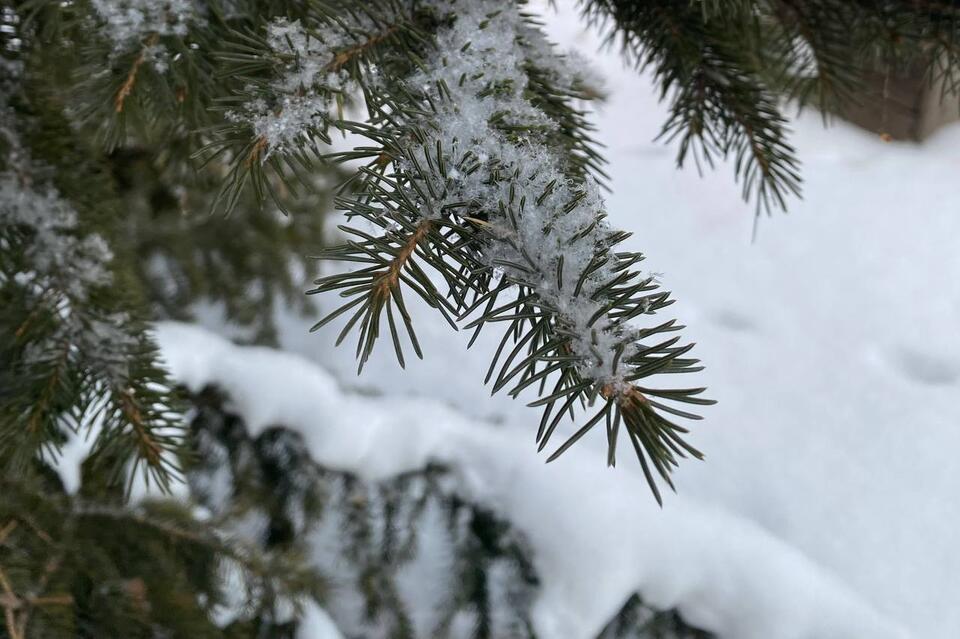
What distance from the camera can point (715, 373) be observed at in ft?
6.09

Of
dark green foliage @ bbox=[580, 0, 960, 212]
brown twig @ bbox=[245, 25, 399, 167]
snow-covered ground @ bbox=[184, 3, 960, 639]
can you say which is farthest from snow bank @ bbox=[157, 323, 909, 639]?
brown twig @ bbox=[245, 25, 399, 167]

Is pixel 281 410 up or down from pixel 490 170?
down

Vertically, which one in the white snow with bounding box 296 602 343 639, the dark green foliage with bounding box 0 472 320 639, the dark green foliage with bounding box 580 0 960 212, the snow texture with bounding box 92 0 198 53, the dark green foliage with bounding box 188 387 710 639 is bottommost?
the white snow with bounding box 296 602 343 639

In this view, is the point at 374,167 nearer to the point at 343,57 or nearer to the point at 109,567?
the point at 343,57

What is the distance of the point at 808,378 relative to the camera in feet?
5.94

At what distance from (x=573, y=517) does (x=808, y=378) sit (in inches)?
39.0

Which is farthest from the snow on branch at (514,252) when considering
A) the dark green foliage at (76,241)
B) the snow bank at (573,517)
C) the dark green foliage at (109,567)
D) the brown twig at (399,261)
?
the snow bank at (573,517)

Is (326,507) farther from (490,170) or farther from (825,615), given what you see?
(490,170)

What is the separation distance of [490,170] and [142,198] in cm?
141

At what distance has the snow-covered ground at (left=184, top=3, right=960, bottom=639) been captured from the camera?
1.24 m

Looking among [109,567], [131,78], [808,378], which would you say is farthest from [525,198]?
[808,378]

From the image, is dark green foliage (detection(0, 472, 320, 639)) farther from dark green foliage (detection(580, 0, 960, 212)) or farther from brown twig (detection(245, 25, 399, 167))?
dark green foliage (detection(580, 0, 960, 212))

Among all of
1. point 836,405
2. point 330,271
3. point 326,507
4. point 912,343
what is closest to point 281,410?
point 326,507

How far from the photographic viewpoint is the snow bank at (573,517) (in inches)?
40.8
